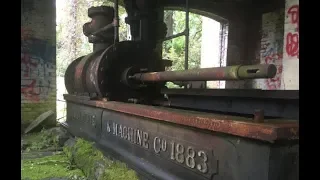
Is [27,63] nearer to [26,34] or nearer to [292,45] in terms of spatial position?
[26,34]

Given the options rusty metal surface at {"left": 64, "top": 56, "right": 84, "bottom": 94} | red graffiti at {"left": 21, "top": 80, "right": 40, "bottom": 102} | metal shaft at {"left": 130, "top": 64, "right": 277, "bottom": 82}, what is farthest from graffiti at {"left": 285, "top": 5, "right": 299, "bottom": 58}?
red graffiti at {"left": 21, "top": 80, "right": 40, "bottom": 102}

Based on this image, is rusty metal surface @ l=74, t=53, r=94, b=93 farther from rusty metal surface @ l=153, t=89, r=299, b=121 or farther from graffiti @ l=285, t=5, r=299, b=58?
graffiti @ l=285, t=5, r=299, b=58

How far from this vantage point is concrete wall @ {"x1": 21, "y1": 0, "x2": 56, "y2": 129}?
7348mm

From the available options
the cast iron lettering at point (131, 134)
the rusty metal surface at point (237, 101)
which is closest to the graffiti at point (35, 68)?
the rusty metal surface at point (237, 101)

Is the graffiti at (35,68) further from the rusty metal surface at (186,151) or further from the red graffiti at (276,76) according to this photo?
the red graffiti at (276,76)

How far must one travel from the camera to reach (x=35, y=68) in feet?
24.5

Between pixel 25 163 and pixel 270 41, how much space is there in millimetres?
6443

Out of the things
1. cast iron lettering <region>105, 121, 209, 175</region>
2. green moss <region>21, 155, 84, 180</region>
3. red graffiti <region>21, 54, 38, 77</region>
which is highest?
red graffiti <region>21, 54, 38, 77</region>

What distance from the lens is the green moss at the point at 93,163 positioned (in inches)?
113

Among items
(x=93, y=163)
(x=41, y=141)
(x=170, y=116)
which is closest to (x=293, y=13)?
(x=170, y=116)

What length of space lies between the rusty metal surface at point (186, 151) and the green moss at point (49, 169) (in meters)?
0.52

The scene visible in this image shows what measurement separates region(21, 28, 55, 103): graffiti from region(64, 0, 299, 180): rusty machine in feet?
6.44
